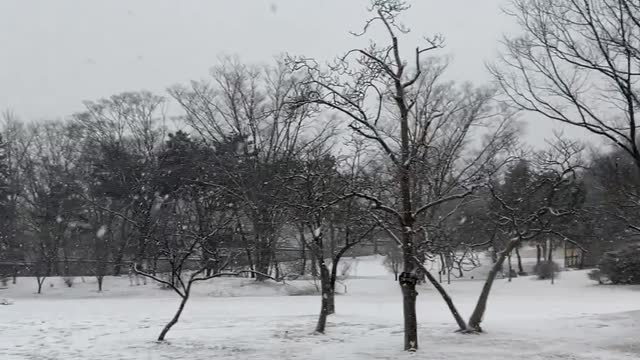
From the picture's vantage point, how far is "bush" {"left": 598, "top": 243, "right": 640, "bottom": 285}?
36156 mm

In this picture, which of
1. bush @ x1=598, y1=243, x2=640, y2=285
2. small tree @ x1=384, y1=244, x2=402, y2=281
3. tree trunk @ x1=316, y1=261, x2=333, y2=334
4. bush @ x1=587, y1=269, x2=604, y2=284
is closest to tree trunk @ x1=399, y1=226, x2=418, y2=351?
tree trunk @ x1=316, y1=261, x2=333, y2=334

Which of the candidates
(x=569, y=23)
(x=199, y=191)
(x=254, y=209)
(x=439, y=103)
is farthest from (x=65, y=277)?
(x=569, y=23)

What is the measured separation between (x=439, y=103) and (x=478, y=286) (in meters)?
12.5

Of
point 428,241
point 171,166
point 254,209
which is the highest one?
point 171,166

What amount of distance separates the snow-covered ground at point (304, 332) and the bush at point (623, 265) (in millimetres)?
5519

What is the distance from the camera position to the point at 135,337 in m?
16.5

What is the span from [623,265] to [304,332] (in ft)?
86.2

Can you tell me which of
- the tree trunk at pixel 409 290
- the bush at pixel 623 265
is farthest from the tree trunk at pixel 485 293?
the bush at pixel 623 265

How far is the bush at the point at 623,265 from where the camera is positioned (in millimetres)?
36156

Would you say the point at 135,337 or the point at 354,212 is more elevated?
the point at 354,212

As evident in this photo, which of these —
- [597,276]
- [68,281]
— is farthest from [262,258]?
[597,276]

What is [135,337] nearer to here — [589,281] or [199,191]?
[199,191]

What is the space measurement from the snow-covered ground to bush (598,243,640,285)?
18.1 feet

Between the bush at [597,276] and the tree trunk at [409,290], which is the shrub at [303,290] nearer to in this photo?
the bush at [597,276]
